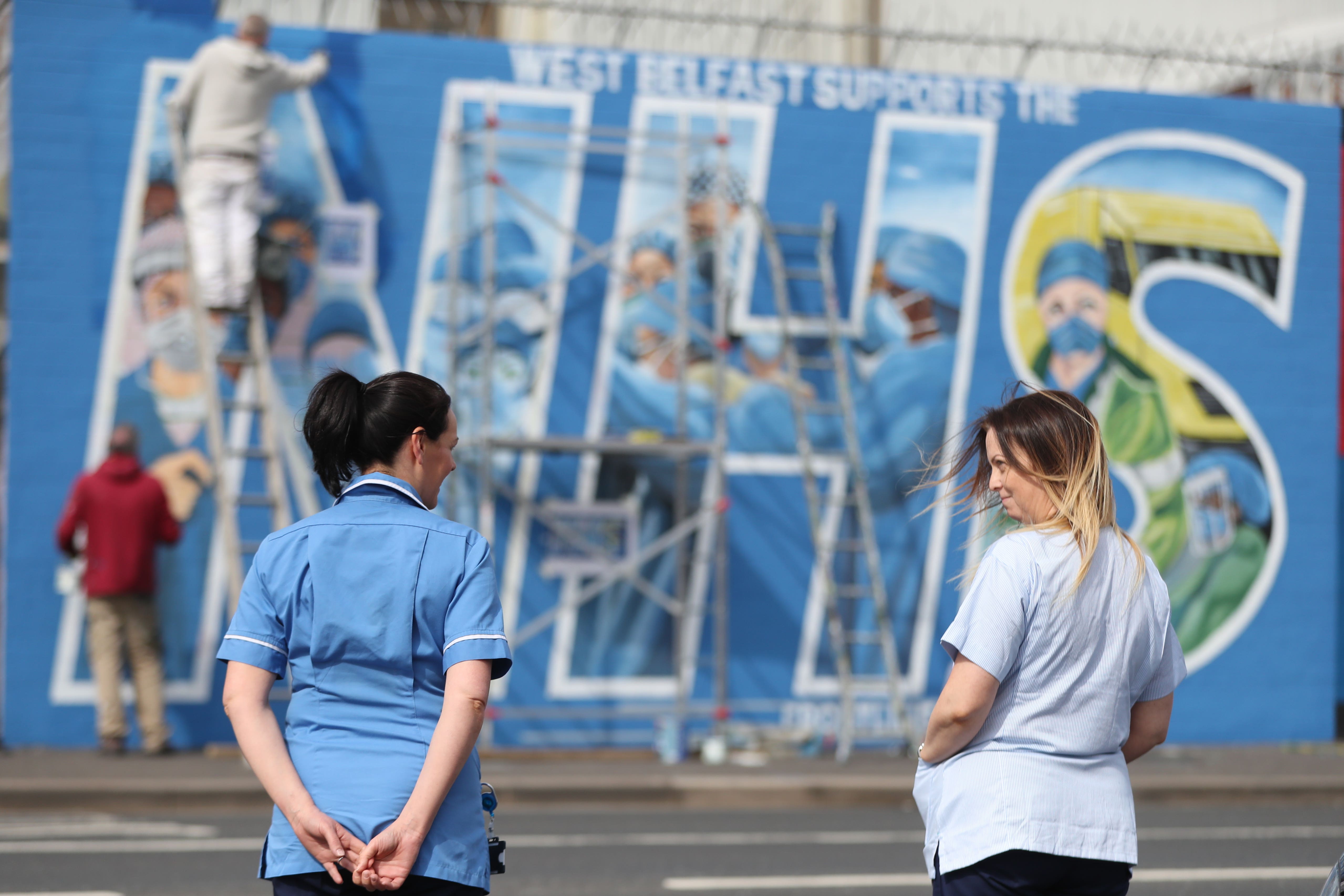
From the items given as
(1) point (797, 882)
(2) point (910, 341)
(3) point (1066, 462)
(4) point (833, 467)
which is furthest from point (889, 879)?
(2) point (910, 341)

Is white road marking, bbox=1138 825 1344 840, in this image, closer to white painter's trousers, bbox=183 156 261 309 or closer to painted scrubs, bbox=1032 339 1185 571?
painted scrubs, bbox=1032 339 1185 571

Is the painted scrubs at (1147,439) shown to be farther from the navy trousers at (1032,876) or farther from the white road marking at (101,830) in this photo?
the navy trousers at (1032,876)

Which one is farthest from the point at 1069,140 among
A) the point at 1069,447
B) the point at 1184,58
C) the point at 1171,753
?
the point at 1069,447

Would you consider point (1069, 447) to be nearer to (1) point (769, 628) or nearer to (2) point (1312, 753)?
(1) point (769, 628)

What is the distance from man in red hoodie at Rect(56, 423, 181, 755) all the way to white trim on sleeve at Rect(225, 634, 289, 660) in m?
7.58

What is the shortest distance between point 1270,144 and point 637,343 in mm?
5888

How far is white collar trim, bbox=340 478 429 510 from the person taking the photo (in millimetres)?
2680

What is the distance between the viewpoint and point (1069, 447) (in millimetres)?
2740

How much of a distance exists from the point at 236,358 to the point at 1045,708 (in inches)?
329

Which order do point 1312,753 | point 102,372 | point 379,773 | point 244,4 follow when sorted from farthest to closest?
point 1312,753
point 244,4
point 102,372
point 379,773

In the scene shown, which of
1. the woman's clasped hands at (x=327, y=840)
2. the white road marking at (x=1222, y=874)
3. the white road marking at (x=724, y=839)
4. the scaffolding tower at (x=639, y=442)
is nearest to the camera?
the woman's clasped hands at (x=327, y=840)

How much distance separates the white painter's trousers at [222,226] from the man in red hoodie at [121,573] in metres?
1.18

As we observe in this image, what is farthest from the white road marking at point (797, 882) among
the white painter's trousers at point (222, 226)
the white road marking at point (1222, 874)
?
the white painter's trousers at point (222, 226)

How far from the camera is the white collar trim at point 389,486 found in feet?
8.79
